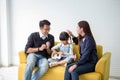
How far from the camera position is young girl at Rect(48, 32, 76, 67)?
3.63 metres

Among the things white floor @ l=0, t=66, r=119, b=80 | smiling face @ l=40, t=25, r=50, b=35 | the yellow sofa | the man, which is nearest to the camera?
the yellow sofa

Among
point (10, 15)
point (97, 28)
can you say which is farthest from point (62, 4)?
point (10, 15)

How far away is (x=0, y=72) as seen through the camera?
4.62m

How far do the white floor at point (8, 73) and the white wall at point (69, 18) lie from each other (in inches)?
13.6

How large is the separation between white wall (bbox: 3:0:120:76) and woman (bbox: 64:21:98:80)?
3.33 feet

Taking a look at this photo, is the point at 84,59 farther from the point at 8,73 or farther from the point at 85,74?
the point at 8,73

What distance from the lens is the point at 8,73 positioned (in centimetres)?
455

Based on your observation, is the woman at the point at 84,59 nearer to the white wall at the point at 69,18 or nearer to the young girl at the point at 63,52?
the young girl at the point at 63,52

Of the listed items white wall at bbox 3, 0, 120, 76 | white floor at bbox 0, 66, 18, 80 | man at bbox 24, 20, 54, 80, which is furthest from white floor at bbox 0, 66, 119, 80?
man at bbox 24, 20, 54, 80

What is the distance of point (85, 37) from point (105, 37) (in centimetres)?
110

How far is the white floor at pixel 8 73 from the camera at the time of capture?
4.23 metres

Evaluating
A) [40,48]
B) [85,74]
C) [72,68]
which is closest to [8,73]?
[40,48]

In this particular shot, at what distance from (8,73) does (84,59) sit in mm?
1858

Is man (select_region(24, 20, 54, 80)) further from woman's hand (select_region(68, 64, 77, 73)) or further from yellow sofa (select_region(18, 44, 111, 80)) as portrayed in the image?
woman's hand (select_region(68, 64, 77, 73))
